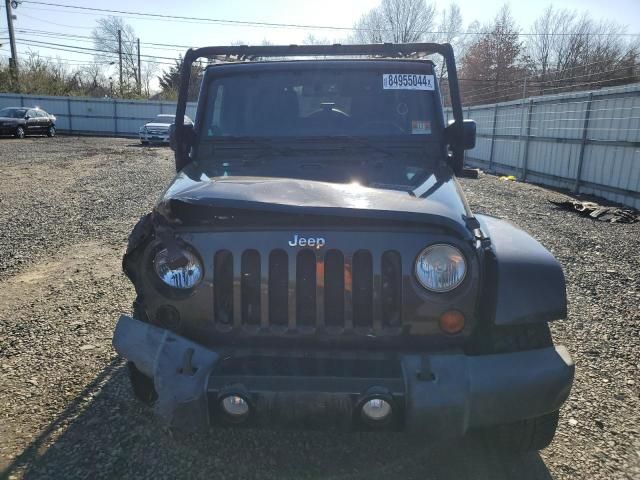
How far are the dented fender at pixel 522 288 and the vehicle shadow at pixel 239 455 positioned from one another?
831mm

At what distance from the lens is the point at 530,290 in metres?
2.29

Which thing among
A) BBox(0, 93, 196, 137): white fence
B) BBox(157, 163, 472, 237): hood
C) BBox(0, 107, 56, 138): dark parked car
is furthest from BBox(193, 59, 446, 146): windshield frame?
BBox(0, 93, 196, 137): white fence

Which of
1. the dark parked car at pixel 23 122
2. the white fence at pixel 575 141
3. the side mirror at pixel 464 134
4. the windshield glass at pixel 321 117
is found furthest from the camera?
the dark parked car at pixel 23 122

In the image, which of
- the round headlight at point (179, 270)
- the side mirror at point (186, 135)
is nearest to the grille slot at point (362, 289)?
the round headlight at point (179, 270)

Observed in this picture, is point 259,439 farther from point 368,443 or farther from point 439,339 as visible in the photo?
point 439,339

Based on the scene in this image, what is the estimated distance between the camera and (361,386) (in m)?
2.08

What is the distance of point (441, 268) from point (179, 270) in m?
1.15

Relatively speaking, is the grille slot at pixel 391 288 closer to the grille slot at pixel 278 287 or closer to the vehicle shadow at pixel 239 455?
the grille slot at pixel 278 287

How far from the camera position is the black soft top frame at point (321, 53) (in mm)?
3691

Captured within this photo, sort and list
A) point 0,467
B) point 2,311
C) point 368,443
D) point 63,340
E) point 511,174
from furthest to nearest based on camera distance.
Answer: point 511,174 → point 2,311 → point 63,340 → point 368,443 → point 0,467

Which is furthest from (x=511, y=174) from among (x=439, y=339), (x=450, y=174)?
(x=439, y=339)

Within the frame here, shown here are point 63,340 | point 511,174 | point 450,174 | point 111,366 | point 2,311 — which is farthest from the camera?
point 511,174

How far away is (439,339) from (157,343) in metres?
1.23

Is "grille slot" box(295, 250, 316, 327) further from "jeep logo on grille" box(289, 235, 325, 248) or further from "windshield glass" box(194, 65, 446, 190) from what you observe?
"windshield glass" box(194, 65, 446, 190)
